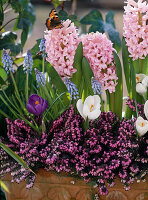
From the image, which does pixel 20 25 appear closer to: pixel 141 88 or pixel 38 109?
pixel 38 109

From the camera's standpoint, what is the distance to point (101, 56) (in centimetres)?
124

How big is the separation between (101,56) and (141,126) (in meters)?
0.28

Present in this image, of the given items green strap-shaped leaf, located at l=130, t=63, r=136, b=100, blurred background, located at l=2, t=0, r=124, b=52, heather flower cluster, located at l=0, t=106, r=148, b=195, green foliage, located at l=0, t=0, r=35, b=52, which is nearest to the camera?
heather flower cluster, located at l=0, t=106, r=148, b=195

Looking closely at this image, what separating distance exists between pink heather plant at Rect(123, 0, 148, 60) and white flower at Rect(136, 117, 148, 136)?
0.80 ft

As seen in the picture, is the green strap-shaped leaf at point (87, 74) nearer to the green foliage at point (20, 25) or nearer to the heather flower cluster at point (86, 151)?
the heather flower cluster at point (86, 151)

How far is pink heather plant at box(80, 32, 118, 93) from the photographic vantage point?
1210 millimetres

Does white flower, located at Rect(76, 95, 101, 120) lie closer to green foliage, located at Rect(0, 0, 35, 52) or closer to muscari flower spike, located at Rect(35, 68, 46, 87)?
muscari flower spike, located at Rect(35, 68, 46, 87)

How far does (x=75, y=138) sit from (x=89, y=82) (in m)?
0.20

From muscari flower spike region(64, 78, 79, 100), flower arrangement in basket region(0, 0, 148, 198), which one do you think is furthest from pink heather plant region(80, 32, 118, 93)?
muscari flower spike region(64, 78, 79, 100)

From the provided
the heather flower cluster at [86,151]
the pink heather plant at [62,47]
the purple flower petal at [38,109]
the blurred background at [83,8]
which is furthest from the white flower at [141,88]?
the blurred background at [83,8]

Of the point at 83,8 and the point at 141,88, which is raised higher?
the point at 83,8

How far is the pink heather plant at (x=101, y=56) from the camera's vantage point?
1210 millimetres

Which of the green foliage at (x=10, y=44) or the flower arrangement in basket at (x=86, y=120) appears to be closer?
the flower arrangement in basket at (x=86, y=120)

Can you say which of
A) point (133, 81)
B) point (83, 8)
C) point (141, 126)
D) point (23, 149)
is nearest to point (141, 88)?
point (133, 81)
